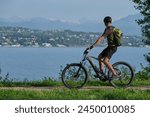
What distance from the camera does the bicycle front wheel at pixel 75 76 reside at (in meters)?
15.3

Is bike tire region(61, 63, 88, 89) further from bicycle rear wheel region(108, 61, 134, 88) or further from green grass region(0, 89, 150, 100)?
green grass region(0, 89, 150, 100)

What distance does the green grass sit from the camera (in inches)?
500

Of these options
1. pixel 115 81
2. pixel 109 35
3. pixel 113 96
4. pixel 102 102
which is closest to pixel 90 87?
pixel 115 81

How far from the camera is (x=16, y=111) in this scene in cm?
1049

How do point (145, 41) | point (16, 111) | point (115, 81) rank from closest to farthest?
point (16, 111), point (115, 81), point (145, 41)

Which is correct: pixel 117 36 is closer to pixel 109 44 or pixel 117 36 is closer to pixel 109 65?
pixel 109 44

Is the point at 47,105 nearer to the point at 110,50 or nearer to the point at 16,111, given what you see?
the point at 16,111

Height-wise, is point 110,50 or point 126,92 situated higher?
point 110,50

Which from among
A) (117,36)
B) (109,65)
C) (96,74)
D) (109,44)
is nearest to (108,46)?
(109,44)

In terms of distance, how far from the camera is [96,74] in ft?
50.7

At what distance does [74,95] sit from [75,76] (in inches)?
105

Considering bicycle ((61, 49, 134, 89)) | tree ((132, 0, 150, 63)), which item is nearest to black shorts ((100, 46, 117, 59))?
bicycle ((61, 49, 134, 89))

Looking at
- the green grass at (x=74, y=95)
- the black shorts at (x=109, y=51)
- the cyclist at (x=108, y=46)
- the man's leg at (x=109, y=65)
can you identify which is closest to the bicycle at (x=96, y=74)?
the man's leg at (x=109, y=65)

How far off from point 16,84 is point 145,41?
19118 millimetres
